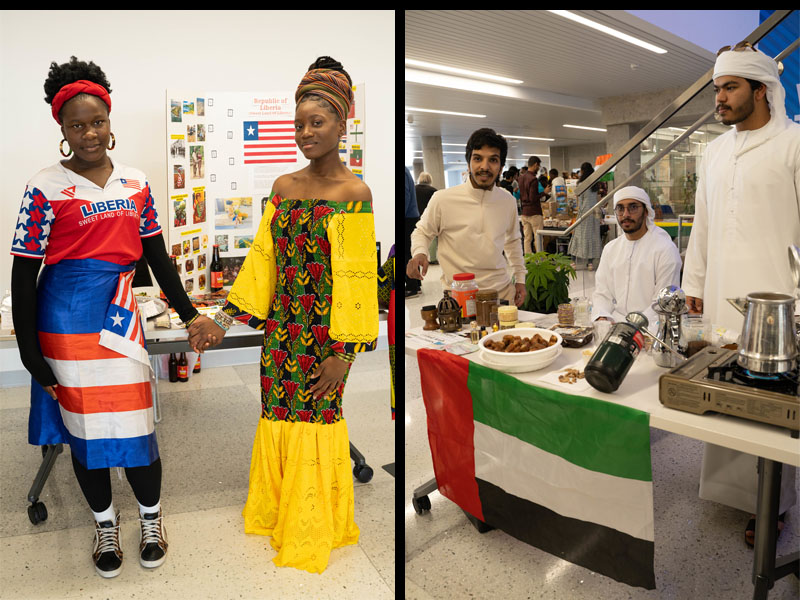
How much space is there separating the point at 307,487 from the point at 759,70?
2.21m

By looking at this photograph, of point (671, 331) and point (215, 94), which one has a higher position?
point (215, 94)

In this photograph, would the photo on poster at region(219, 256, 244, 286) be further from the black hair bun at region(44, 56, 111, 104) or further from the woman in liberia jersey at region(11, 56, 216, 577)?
the black hair bun at region(44, 56, 111, 104)

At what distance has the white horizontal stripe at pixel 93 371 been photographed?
195 cm

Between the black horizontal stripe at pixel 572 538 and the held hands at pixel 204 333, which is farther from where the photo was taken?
the held hands at pixel 204 333

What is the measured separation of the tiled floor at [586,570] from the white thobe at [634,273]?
2.64ft

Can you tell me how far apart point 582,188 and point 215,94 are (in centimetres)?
232

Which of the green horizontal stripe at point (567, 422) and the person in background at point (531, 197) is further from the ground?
the person in background at point (531, 197)

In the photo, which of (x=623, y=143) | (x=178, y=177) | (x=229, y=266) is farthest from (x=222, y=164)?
(x=623, y=143)

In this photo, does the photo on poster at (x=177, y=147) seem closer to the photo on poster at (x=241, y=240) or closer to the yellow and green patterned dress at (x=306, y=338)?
the photo on poster at (x=241, y=240)

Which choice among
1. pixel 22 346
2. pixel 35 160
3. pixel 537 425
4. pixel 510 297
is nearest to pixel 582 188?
pixel 510 297

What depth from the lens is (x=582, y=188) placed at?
3125mm

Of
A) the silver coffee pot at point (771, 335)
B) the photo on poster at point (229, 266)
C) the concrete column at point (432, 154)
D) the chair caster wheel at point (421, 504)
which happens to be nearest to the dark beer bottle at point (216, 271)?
the photo on poster at point (229, 266)

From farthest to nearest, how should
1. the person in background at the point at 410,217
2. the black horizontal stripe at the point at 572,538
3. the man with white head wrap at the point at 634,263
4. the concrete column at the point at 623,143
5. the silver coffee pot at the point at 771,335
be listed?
the concrete column at the point at 623,143 < the person in background at the point at 410,217 < the man with white head wrap at the point at 634,263 < the black horizontal stripe at the point at 572,538 < the silver coffee pot at the point at 771,335

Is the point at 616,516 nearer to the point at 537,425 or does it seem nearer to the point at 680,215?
the point at 537,425
